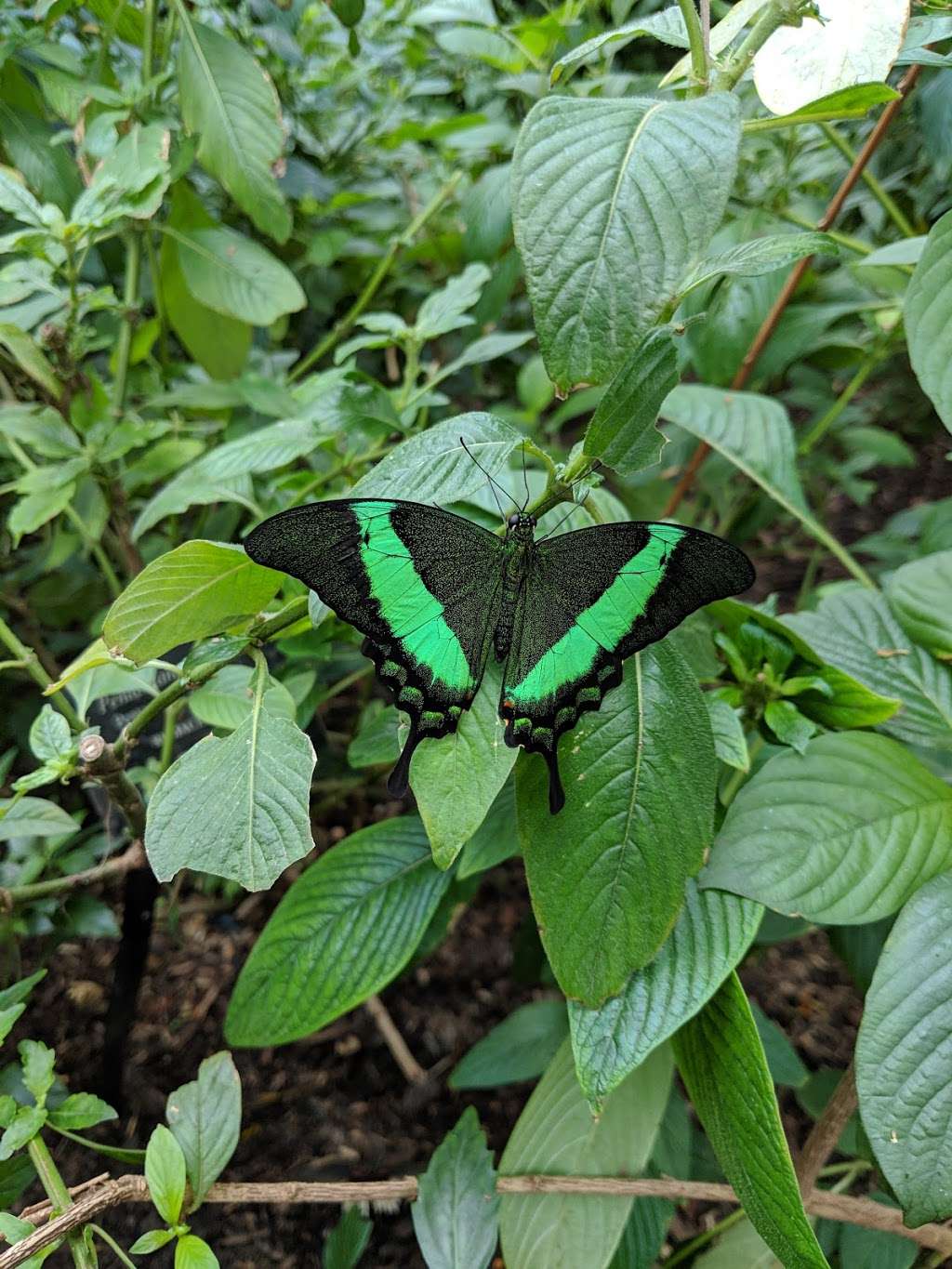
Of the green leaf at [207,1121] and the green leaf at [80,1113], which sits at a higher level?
the green leaf at [80,1113]

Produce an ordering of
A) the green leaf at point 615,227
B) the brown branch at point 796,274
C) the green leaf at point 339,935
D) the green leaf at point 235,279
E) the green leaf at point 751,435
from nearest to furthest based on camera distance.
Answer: the green leaf at point 615,227
the green leaf at point 339,935
the brown branch at point 796,274
the green leaf at point 751,435
the green leaf at point 235,279

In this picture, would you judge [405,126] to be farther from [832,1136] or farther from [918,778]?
[832,1136]

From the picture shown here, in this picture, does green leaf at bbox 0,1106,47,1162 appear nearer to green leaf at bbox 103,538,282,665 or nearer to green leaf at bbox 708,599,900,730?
green leaf at bbox 103,538,282,665

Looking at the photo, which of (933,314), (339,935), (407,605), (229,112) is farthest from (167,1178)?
(229,112)

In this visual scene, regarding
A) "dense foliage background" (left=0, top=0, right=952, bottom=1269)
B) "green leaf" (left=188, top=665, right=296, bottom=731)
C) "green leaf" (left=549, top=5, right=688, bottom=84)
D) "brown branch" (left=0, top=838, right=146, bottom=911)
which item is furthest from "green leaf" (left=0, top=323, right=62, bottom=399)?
"green leaf" (left=549, top=5, right=688, bottom=84)

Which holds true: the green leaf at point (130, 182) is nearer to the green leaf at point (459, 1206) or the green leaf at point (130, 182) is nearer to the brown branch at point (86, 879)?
the brown branch at point (86, 879)

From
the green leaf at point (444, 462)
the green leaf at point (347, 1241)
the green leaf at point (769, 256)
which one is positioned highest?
the green leaf at point (769, 256)

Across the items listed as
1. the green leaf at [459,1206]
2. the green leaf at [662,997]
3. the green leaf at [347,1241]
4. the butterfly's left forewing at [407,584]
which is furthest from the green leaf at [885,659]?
the green leaf at [347,1241]
